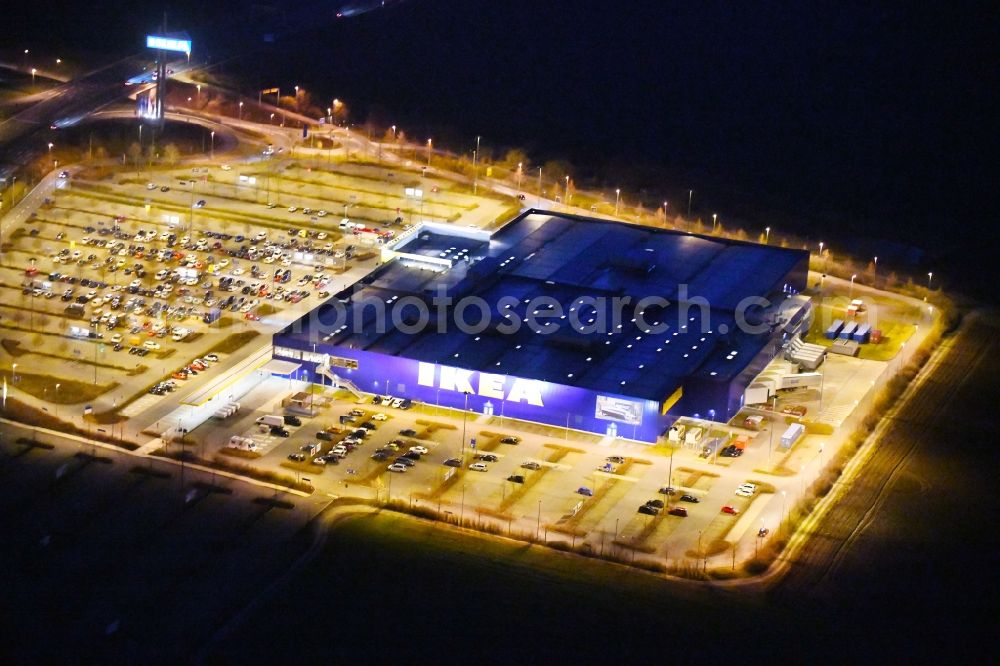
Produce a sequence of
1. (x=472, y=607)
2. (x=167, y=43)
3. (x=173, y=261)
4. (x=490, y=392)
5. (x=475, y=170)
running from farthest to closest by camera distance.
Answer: (x=167, y=43) < (x=475, y=170) < (x=173, y=261) < (x=490, y=392) < (x=472, y=607)

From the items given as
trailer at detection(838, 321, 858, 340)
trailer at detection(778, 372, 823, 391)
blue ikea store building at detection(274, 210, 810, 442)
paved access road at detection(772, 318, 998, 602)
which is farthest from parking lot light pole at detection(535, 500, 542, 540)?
trailer at detection(838, 321, 858, 340)

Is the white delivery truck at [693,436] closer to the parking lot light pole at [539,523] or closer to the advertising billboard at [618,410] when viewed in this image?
the advertising billboard at [618,410]

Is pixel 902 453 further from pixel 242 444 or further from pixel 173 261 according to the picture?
pixel 173 261

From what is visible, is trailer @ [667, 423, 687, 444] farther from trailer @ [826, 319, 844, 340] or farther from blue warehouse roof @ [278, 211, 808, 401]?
trailer @ [826, 319, 844, 340]

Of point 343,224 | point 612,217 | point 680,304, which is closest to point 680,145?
point 612,217

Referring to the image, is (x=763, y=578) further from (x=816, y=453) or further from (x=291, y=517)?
(x=291, y=517)

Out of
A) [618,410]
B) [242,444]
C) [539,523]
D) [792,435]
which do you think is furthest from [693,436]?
[242,444]
